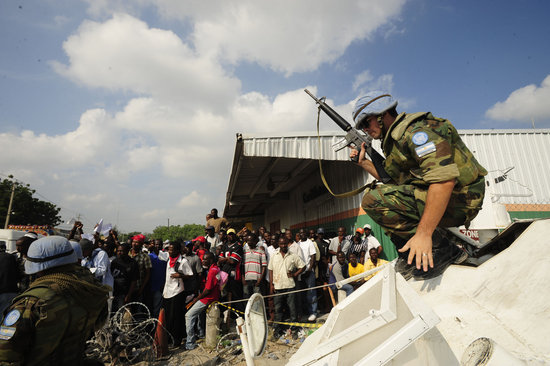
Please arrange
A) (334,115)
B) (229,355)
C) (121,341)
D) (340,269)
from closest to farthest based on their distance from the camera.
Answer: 1. (121,341)
2. (229,355)
3. (334,115)
4. (340,269)

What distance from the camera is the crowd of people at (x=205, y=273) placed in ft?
15.0

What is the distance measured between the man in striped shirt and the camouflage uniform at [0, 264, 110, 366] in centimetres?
399

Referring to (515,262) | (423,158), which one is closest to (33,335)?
(423,158)

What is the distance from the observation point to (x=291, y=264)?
5.70 metres

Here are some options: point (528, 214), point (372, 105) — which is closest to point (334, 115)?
point (372, 105)

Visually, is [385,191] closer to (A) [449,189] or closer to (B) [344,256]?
(A) [449,189]

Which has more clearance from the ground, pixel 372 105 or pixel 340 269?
pixel 372 105

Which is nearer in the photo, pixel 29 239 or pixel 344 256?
pixel 29 239

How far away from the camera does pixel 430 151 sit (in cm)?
148

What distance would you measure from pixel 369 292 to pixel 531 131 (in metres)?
10.7

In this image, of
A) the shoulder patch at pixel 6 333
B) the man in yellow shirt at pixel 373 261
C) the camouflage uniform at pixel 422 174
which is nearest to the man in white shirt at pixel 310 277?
the man in yellow shirt at pixel 373 261

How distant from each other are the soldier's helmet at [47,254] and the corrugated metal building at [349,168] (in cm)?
467

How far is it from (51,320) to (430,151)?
2.35 m

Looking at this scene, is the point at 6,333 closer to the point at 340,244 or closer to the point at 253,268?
the point at 253,268
